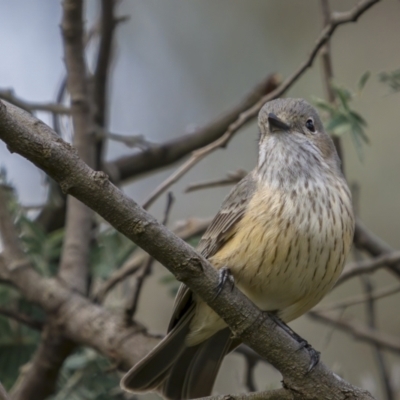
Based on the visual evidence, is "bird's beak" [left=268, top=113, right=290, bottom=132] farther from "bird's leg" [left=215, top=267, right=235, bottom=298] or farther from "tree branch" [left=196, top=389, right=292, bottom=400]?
"tree branch" [left=196, top=389, right=292, bottom=400]

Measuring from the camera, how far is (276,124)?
366cm

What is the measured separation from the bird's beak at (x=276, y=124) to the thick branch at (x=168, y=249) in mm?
1113

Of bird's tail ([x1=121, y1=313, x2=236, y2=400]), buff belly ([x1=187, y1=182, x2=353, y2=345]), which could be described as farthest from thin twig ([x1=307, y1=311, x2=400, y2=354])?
buff belly ([x1=187, y1=182, x2=353, y2=345])

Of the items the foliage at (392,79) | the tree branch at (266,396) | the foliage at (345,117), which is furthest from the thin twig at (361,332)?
the tree branch at (266,396)

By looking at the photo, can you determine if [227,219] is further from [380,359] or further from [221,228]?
[380,359]

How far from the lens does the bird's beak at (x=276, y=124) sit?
3625mm

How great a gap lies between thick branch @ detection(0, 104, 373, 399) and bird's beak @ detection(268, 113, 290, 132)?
1113 millimetres

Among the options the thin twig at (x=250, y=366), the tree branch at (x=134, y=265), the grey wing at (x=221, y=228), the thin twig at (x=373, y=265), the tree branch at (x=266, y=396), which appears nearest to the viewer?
the tree branch at (x=266, y=396)

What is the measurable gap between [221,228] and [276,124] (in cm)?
56

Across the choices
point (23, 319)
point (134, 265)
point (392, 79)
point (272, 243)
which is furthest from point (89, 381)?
point (392, 79)

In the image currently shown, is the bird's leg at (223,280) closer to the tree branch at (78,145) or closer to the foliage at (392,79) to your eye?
the foliage at (392,79)

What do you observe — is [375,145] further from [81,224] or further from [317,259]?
[317,259]

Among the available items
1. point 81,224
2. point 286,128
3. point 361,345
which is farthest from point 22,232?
point 361,345

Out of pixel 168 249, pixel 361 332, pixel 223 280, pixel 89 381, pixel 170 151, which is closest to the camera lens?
pixel 168 249
